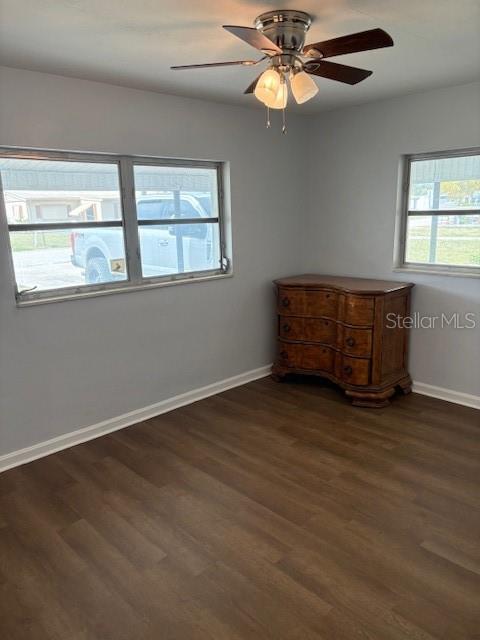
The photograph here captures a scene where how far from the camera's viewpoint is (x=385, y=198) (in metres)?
3.90

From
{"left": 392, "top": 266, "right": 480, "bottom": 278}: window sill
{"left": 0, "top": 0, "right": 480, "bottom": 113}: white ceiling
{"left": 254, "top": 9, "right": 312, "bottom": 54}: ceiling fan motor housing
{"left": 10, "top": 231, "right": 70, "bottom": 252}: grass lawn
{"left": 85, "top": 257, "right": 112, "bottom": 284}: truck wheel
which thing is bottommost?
{"left": 392, "top": 266, "right": 480, "bottom": 278}: window sill

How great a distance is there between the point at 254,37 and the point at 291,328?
8.68ft

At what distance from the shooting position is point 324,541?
2205 millimetres

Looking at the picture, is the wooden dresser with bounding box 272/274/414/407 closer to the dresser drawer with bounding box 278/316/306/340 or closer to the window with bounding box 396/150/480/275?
the dresser drawer with bounding box 278/316/306/340

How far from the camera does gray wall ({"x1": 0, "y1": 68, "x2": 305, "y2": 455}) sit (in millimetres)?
2836

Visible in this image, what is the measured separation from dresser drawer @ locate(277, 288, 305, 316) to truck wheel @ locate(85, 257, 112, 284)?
1.54 meters

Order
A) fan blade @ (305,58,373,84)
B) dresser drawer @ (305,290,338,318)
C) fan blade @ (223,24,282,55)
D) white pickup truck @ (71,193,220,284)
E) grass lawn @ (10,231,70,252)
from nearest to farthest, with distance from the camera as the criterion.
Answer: fan blade @ (223,24,282,55) → fan blade @ (305,58,373,84) → grass lawn @ (10,231,70,252) → white pickup truck @ (71,193,220,284) → dresser drawer @ (305,290,338,318)

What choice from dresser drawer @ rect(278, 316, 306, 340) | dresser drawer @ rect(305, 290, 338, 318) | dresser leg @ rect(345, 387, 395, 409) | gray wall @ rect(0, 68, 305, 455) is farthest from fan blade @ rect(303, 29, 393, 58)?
dresser leg @ rect(345, 387, 395, 409)

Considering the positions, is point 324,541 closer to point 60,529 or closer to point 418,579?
point 418,579

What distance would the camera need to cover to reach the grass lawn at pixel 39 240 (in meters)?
2.83

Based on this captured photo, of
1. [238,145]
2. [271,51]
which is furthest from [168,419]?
[271,51]

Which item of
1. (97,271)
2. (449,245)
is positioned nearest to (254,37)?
(97,271)

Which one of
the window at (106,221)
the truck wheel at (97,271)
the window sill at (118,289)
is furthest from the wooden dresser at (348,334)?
the truck wheel at (97,271)

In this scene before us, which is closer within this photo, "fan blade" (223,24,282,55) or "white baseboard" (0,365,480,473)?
"fan blade" (223,24,282,55)
